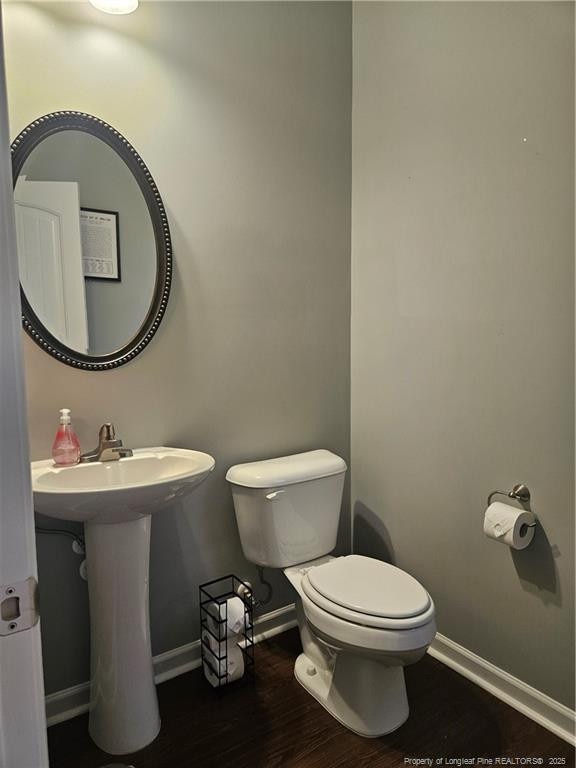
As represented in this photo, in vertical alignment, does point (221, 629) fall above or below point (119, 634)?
below

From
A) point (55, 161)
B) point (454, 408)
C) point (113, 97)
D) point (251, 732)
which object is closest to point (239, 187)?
point (113, 97)

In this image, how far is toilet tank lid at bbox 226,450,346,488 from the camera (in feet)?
5.99

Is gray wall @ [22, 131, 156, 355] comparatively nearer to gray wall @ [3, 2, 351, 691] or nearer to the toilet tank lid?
gray wall @ [3, 2, 351, 691]

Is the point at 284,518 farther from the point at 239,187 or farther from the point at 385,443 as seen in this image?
the point at 239,187

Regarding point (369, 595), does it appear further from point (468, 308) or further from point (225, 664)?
point (468, 308)

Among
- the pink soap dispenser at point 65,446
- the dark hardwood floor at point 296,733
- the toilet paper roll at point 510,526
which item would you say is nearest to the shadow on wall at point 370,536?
the dark hardwood floor at point 296,733

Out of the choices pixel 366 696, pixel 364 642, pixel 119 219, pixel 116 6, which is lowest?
pixel 366 696

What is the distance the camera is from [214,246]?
1890 mm

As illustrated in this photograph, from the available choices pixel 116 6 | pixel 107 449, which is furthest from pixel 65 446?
pixel 116 6

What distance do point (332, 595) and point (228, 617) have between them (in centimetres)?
42

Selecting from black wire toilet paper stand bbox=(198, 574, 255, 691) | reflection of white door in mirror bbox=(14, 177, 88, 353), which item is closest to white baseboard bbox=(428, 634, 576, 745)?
black wire toilet paper stand bbox=(198, 574, 255, 691)

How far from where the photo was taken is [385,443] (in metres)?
2.18

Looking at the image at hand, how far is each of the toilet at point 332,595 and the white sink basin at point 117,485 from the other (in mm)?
307

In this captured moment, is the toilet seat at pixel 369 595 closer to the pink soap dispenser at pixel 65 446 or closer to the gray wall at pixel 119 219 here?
the pink soap dispenser at pixel 65 446
